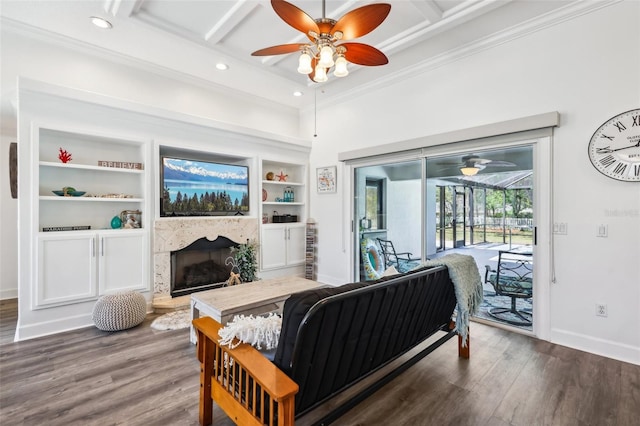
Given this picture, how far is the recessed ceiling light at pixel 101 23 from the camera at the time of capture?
3.00 meters

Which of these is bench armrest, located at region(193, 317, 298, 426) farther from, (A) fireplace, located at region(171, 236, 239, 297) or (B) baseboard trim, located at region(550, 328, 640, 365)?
(B) baseboard trim, located at region(550, 328, 640, 365)

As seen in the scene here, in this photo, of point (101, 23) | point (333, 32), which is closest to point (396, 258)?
point (333, 32)

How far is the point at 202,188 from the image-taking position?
14.2 feet

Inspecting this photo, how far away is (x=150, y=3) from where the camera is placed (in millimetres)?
2805

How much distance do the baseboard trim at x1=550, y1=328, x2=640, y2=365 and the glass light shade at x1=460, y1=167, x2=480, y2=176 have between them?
181 cm

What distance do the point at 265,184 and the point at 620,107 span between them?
4559 mm

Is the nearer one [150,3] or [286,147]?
[150,3]

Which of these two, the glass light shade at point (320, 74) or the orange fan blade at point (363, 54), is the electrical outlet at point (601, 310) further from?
the glass light shade at point (320, 74)

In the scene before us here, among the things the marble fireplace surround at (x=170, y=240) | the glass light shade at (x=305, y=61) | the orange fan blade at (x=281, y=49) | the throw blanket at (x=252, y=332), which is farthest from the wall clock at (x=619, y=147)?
the marble fireplace surround at (x=170, y=240)

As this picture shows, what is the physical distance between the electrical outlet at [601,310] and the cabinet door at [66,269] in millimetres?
5075

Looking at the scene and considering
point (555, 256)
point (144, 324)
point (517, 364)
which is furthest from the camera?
point (144, 324)

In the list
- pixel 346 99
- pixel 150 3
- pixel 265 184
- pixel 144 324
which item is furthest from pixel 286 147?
pixel 144 324

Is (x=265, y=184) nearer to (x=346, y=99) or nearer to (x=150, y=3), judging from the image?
(x=346, y=99)

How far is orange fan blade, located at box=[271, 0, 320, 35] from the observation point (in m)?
2.00
